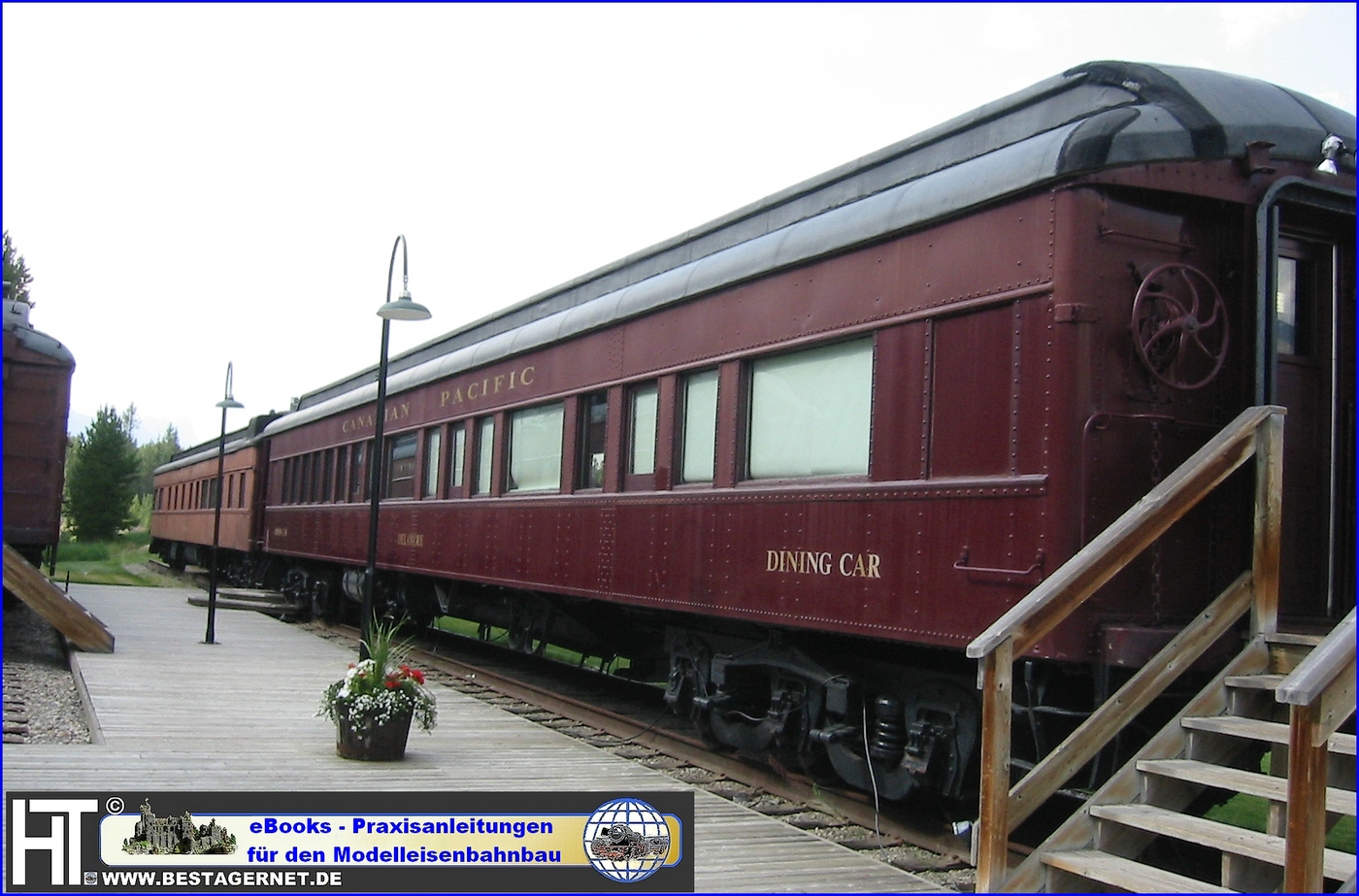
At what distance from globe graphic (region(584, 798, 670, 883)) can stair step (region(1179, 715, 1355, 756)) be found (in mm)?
2172

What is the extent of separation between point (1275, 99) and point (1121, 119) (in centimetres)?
99

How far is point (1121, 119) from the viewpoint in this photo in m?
5.35

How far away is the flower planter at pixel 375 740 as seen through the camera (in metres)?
→ 7.84

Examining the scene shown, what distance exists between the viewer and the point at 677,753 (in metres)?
8.52

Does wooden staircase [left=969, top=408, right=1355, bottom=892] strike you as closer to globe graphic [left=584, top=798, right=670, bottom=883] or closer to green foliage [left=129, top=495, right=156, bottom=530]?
globe graphic [left=584, top=798, right=670, bottom=883]

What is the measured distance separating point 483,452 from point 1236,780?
27.7 feet

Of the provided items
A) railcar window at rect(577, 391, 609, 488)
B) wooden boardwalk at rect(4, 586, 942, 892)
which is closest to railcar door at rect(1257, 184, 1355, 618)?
wooden boardwalk at rect(4, 586, 942, 892)

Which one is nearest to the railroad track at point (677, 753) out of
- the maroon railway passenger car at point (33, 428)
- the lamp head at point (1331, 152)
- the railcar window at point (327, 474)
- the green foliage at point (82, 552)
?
the lamp head at point (1331, 152)

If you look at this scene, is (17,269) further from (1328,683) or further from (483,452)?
(1328,683)

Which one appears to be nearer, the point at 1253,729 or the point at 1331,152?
the point at 1253,729

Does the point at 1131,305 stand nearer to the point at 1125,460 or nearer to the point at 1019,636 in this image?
the point at 1125,460

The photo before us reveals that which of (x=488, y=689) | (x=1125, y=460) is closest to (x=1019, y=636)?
(x=1125, y=460)

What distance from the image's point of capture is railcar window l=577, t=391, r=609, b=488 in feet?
Answer: 30.9

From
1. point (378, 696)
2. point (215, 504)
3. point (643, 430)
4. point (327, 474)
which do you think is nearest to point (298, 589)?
point (327, 474)
